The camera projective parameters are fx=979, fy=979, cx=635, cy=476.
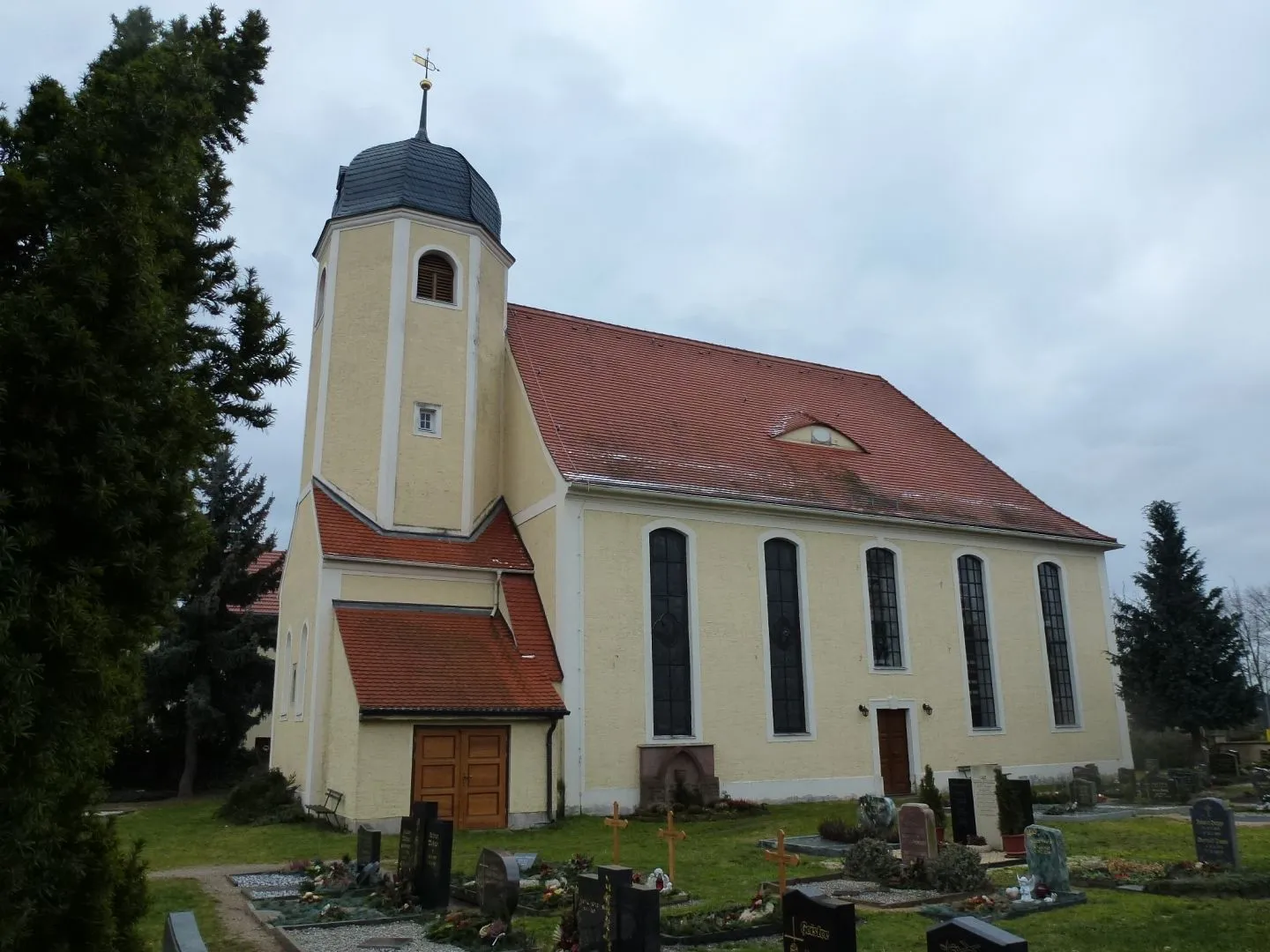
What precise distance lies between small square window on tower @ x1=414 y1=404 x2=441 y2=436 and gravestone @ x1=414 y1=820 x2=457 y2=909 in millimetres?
10989

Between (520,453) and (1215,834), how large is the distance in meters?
13.4

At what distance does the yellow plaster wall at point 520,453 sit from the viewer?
18828 mm

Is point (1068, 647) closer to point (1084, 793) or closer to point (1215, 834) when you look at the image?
Answer: point (1084, 793)

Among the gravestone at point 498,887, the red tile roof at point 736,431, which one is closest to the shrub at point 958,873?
the gravestone at point 498,887

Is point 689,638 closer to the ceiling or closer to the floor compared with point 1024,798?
closer to the ceiling

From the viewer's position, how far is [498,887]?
8.64m

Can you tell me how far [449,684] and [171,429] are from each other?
11.3 meters

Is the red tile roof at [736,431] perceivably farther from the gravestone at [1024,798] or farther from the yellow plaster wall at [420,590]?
the gravestone at [1024,798]

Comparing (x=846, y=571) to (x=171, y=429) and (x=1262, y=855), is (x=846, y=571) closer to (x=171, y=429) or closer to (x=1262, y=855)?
(x=1262, y=855)

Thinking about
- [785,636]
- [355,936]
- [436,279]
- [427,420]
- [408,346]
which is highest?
[436,279]

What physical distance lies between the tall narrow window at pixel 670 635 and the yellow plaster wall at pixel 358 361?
559 cm

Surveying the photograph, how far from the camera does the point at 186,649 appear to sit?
23.5 metres

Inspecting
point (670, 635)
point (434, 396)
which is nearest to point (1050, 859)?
point (670, 635)

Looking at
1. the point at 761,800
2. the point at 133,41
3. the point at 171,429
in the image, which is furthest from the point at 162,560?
the point at 761,800
